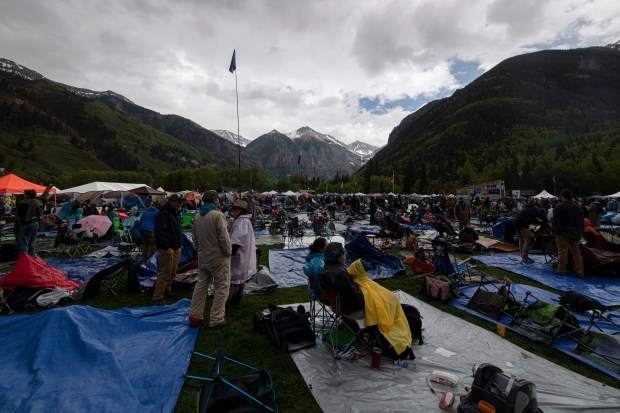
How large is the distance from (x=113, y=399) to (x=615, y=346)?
590 centimetres

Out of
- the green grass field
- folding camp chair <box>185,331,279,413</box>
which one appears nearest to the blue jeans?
the green grass field

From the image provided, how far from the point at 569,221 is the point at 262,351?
7.92 meters

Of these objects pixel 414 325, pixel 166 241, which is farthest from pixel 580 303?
pixel 166 241

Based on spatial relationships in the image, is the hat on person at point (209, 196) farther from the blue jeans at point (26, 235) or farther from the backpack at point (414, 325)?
the blue jeans at point (26, 235)

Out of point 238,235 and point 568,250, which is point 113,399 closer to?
point 238,235

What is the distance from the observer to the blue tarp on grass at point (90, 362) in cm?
287

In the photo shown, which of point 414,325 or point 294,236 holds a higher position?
point 414,325

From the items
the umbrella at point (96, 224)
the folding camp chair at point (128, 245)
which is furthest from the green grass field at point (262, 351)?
the umbrella at point (96, 224)

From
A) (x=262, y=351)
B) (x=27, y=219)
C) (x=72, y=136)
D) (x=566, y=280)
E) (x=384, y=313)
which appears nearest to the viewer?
(x=384, y=313)

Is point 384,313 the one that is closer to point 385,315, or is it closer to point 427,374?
point 385,315

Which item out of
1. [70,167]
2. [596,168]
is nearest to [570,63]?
[596,168]

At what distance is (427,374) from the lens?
3508 millimetres

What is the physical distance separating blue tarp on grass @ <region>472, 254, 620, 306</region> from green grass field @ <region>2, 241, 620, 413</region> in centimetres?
319

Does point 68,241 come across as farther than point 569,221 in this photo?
Yes
